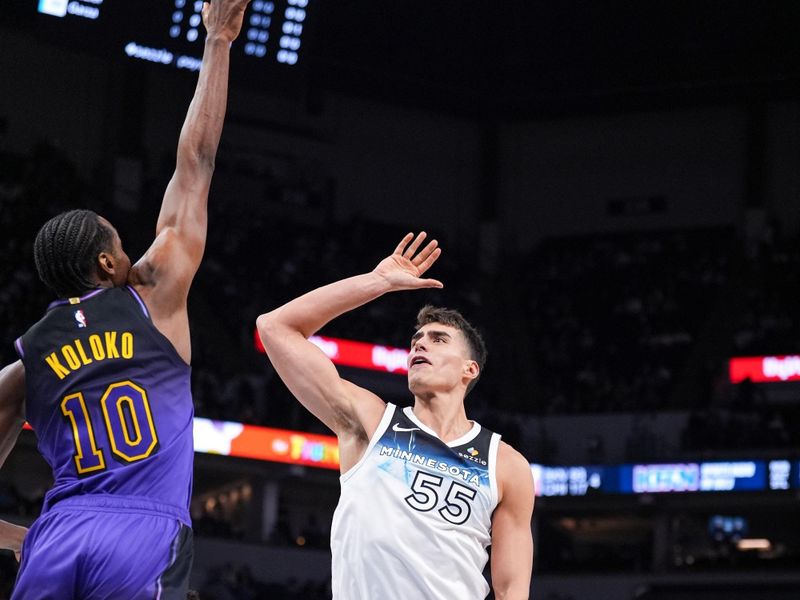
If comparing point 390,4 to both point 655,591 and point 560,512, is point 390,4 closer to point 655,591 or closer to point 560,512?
point 560,512

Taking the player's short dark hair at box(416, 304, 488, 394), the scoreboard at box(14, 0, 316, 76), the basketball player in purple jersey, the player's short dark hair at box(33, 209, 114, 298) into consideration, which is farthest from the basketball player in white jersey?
the scoreboard at box(14, 0, 316, 76)

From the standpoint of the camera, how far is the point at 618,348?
2709 centimetres

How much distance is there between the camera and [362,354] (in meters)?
24.8

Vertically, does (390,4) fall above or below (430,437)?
above

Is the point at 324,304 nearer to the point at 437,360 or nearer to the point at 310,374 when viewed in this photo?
the point at 310,374

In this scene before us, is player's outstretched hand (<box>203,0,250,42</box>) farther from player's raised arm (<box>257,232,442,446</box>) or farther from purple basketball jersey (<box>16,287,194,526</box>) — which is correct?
player's raised arm (<box>257,232,442,446</box>)

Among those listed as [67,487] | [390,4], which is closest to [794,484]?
[390,4]

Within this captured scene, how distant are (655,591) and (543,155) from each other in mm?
11865

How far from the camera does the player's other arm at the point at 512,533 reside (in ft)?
16.9

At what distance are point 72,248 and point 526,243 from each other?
27.0 metres

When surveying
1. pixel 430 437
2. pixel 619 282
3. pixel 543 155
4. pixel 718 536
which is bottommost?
pixel 430 437

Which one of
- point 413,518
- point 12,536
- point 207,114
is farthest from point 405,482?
point 207,114

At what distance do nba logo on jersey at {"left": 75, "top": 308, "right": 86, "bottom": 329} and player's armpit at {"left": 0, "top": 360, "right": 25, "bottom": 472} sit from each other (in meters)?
0.22

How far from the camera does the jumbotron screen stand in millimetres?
17250
